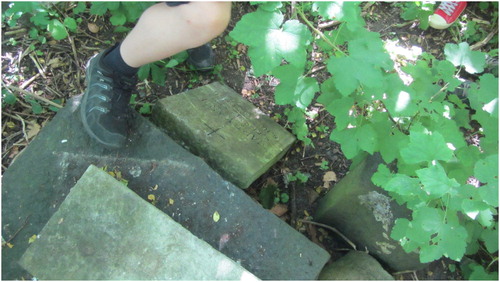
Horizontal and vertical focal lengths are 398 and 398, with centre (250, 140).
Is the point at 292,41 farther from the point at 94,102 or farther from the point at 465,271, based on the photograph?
the point at 465,271

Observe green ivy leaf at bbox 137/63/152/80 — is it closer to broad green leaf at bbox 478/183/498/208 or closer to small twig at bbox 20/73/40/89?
small twig at bbox 20/73/40/89

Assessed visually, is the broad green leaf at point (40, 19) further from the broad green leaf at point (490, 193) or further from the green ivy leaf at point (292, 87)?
the broad green leaf at point (490, 193)

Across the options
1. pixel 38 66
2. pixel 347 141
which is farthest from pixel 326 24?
pixel 38 66

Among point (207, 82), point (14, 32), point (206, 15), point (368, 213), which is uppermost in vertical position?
point (206, 15)

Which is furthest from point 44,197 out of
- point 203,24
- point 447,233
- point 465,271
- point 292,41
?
point 465,271

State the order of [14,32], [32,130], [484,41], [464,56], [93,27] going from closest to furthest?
[464,56] → [32,130] → [14,32] → [93,27] → [484,41]

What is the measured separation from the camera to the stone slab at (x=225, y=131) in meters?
2.07

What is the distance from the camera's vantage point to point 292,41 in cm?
148

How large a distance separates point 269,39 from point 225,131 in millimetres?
806

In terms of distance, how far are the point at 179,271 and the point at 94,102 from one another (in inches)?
37.2

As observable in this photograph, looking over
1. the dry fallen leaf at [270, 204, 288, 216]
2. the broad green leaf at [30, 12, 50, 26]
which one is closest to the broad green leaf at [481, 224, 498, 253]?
the dry fallen leaf at [270, 204, 288, 216]

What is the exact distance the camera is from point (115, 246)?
1539 mm

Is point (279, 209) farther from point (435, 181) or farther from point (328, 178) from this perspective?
point (435, 181)

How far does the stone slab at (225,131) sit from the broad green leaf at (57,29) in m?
0.77
